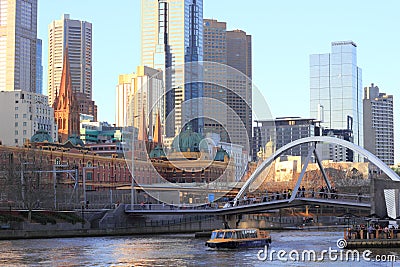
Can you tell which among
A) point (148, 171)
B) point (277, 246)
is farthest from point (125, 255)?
point (148, 171)

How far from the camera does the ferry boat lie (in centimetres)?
6253

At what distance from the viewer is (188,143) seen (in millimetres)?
113250

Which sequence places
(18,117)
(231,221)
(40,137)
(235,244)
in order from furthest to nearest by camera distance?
(18,117), (40,137), (231,221), (235,244)

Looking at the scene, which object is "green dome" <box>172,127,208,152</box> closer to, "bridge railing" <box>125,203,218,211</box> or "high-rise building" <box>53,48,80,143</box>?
"bridge railing" <box>125,203,218,211</box>

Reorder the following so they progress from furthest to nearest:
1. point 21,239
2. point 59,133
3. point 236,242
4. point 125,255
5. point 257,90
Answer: point 59,133 → point 257,90 → point 21,239 → point 236,242 → point 125,255

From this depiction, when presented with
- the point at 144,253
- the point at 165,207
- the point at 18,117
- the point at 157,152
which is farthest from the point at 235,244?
the point at 18,117

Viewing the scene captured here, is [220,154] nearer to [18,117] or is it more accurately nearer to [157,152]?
[157,152]

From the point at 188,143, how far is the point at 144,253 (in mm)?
54412

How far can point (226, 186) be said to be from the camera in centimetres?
11306

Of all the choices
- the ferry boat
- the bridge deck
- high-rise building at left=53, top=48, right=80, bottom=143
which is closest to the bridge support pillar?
the bridge deck

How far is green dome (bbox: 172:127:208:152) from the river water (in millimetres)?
36380

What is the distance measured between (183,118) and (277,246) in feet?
248

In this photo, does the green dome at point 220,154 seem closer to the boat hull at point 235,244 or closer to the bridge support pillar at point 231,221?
the bridge support pillar at point 231,221

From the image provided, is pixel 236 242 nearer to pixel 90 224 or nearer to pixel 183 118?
pixel 90 224
